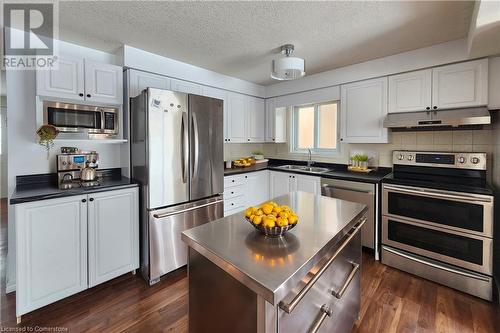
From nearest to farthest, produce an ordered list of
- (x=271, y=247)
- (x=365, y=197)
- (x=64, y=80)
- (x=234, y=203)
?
(x=271, y=247) → (x=64, y=80) → (x=365, y=197) → (x=234, y=203)

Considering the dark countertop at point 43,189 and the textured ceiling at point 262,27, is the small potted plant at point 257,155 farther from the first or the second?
the dark countertop at point 43,189

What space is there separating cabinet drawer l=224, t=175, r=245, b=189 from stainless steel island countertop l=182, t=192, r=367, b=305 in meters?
1.79

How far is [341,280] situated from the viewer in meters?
1.40

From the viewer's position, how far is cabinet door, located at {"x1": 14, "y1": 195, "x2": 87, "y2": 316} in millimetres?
1756

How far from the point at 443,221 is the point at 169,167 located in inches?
108

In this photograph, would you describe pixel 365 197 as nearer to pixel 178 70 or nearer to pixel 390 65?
pixel 390 65

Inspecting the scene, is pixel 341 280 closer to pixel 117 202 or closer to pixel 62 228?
pixel 117 202

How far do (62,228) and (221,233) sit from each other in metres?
1.57

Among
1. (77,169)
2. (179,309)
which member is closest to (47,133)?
(77,169)

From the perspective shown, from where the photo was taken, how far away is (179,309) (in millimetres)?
1940

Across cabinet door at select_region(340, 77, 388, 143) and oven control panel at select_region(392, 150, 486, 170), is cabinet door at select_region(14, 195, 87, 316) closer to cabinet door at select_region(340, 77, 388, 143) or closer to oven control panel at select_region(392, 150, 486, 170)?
cabinet door at select_region(340, 77, 388, 143)

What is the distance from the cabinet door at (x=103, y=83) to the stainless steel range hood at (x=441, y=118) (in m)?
3.08

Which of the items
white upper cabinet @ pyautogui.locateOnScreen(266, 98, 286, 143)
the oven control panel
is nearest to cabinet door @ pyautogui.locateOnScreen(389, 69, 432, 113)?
the oven control panel

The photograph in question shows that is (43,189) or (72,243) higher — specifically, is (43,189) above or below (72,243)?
above
